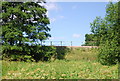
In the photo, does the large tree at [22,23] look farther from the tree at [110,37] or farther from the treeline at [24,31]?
the tree at [110,37]

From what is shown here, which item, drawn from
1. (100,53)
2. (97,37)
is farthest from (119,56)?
(97,37)

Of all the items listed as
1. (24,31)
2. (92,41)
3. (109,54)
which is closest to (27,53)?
(24,31)

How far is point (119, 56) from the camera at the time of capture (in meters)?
17.6

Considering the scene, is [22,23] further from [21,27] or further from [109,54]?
[109,54]

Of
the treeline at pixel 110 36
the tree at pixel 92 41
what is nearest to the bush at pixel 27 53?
the tree at pixel 92 41

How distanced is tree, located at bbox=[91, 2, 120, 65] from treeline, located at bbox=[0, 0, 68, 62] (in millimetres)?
6084

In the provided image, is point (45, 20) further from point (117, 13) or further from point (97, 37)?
point (117, 13)

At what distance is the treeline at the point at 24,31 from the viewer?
21.1 meters

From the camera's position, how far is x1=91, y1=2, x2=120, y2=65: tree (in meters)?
17.5

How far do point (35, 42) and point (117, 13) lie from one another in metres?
8.66

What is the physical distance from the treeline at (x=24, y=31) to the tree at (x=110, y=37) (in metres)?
6.08

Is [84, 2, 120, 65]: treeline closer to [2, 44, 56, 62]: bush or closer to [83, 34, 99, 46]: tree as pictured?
[83, 34, 99, 46]: tree

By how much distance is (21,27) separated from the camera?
21500 millimetres

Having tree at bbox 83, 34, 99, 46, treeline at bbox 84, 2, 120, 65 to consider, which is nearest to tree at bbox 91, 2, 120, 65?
treeline at bbox 84, 2, 120, 65
